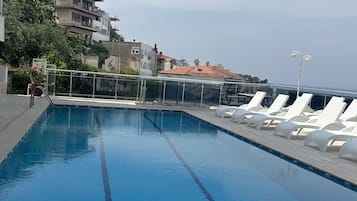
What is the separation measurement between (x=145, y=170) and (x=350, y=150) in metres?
3.84

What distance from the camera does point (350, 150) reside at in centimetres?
854

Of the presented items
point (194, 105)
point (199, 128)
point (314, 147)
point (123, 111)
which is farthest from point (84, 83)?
point (314, 147)

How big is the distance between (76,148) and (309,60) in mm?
15443

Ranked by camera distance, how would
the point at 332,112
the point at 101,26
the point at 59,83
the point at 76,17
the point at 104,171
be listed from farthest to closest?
1. the point at 101,26
2. the point at 76,17
3. the point at 59,83
4. the point at 332,112
5. the point at 104,171

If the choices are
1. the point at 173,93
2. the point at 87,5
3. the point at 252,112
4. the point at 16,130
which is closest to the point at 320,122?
the point at 252,112

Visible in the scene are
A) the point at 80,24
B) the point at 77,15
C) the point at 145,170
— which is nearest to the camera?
the point at 145,170

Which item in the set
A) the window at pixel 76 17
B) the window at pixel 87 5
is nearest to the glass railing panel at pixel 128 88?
the window at pixel 76 17

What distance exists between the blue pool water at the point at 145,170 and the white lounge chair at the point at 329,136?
3.66 feet

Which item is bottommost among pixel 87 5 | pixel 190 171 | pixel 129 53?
pixel 190 171

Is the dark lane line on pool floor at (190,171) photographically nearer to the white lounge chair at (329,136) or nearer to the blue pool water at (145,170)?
the blue pool water at (145,170)

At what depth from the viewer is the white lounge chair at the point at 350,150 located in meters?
8.47

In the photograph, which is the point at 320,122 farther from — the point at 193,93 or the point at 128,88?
the point at 128,88

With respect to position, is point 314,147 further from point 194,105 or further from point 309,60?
point 309,60

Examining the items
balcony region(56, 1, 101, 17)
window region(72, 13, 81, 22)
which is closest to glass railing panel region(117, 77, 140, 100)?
balcony region(56, 1, 101, 17)
